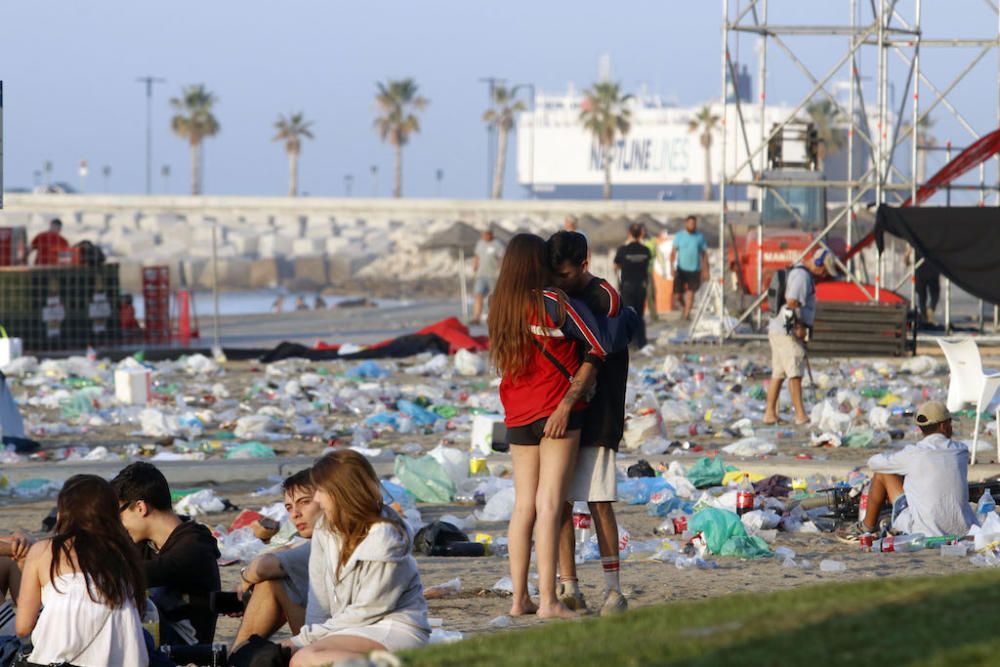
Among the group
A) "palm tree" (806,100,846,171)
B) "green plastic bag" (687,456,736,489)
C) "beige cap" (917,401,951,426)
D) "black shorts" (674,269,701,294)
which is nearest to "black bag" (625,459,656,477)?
"green plastic bag" (687,456,736,489)

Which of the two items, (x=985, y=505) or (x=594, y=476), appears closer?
(x=594, y=476)

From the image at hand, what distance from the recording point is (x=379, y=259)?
222 feet

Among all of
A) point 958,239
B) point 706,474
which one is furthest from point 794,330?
point 958,239

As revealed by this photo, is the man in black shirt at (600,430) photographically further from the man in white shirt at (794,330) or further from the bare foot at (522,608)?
the man in white shirt at (794,330)

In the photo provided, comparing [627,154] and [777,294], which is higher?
[627,154]

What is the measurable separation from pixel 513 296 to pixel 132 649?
198cm

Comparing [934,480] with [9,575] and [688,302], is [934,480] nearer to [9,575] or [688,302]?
[9,575]

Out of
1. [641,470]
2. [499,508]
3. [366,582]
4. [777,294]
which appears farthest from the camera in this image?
[777,294]

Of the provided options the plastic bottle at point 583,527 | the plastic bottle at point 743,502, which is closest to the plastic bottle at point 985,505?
the plastic bottle at point 743,502

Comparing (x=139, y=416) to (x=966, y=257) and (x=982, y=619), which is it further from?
(x=982, y=619)

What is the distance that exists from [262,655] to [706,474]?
511 cm

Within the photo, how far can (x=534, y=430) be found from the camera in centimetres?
627

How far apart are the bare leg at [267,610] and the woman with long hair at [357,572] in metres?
0.32

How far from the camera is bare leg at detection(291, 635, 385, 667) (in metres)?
4.98
